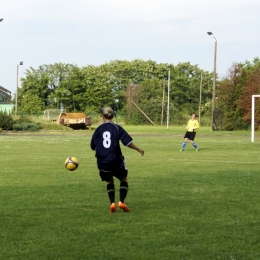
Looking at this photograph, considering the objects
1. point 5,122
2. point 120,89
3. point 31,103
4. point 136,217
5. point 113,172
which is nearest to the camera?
point 136,217

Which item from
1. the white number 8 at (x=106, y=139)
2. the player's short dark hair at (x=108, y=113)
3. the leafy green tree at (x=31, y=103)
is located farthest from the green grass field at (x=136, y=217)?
the leafy green tree at (x=31, y=103)

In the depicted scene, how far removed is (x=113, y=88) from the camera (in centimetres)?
10638

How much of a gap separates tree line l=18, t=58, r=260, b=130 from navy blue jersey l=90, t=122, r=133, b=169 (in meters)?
75.4

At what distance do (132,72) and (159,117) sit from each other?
21.6 m

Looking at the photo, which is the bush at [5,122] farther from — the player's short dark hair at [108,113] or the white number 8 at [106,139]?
the white number 8 at [106,139]

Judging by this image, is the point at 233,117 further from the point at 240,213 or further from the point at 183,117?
the point at 240,213

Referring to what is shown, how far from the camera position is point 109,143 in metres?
9.82

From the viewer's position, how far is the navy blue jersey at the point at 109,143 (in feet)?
32.2

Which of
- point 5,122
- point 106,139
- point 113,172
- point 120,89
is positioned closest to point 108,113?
point 106,139

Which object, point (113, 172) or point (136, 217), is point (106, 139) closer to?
point (113, 172)

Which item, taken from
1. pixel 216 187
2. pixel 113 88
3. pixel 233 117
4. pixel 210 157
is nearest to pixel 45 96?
pixel 113 88

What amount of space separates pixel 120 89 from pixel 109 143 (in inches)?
3830

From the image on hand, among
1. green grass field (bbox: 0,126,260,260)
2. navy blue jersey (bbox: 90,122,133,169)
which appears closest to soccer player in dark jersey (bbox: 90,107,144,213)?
navy blue jersey (bbox: 90,122,133,169)

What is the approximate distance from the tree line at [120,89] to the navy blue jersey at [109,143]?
75.4 metres
